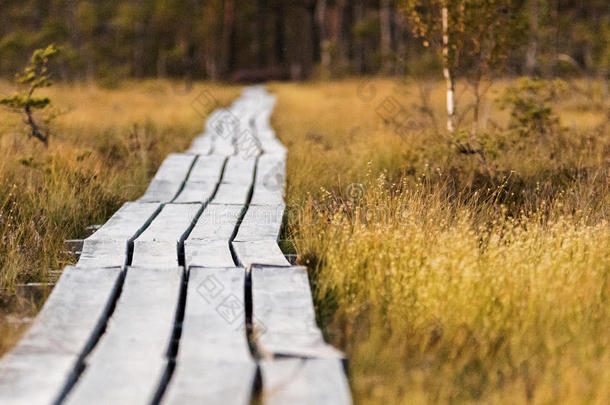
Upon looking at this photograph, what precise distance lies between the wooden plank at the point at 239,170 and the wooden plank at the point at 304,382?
4191mm

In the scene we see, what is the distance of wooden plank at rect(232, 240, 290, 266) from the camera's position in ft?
14.0

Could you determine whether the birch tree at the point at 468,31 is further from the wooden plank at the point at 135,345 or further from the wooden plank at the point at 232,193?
the wooden plank at the point at 135,345

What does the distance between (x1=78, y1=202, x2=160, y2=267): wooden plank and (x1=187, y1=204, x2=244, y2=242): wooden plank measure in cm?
45

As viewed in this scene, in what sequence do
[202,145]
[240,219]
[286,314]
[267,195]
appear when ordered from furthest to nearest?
[202,145]
[267,195]
[240,219]
[286,314]

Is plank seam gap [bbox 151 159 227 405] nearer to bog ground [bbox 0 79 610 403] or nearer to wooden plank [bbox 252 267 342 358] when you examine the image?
wooden plank [bbox 252 267 342 358]

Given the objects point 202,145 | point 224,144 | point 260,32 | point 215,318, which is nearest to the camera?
point 215,318

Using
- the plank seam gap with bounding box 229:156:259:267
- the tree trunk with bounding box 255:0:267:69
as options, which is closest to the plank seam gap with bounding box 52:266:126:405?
the plank seam gap with bounding box 229:156:259:267

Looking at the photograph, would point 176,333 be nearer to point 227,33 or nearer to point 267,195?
point 267,195

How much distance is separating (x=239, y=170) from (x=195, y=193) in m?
1.17

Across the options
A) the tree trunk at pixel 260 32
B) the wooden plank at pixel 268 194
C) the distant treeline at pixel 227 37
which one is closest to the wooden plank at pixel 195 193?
the wooden plank at pixel 268 194

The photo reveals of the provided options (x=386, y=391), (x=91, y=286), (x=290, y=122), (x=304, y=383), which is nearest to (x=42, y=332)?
(x=91, y=286)

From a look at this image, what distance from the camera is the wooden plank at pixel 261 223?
4.92m

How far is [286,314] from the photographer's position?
11.4 ft

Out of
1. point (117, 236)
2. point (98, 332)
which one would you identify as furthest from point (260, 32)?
point (98, 332)
